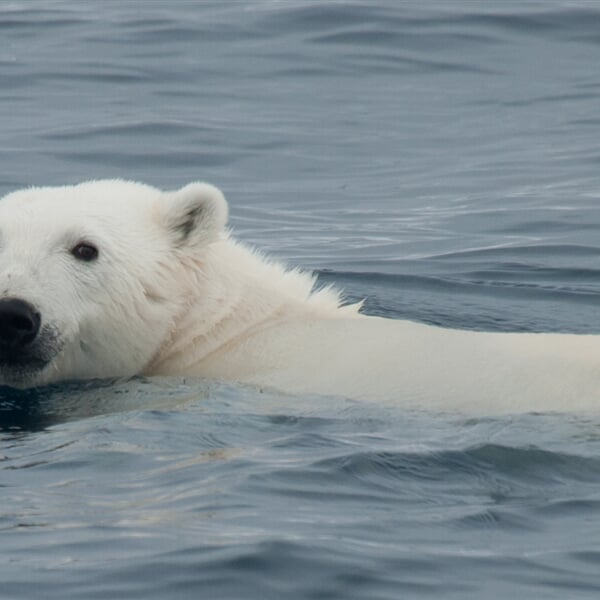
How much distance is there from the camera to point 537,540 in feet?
17.4

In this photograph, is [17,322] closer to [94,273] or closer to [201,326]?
[94,273]

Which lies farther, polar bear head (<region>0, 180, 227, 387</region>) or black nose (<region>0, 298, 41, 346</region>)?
polar bear head (<region>0, 180, 227, 387</region>)

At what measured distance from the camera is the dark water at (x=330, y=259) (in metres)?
5.20

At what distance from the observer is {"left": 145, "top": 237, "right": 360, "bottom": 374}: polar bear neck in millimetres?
7578

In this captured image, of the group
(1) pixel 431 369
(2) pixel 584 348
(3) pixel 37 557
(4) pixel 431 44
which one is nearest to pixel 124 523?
(3) pixel 37 557

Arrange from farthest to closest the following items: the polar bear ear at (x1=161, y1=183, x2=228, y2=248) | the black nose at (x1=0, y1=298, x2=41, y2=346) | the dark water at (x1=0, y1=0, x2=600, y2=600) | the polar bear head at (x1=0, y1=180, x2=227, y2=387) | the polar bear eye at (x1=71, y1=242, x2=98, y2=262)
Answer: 1. the polar bear ear at (x1=161, y1=183, x2=228, y2=248)
2. the polar bear eye at (x1=71, y1=242, x2=98, y2=262)
3. the polar bear head at (x1=0, y1=180, x2=227, y2=387)
4. the black nose at (x1=0, y1=298, x2=41, y2=346)
5. the dark water at (x1=0, y1=0, x2=600, y2=600)

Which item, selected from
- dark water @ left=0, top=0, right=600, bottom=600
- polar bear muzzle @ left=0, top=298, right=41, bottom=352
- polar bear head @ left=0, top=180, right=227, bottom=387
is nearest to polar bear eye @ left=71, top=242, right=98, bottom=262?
polar bear head @ left=0, top=180, right=227, bottom=387

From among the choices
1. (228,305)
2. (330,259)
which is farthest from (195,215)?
(330,259)

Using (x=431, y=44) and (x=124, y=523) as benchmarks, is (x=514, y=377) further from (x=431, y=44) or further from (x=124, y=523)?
(x=431, y=44)

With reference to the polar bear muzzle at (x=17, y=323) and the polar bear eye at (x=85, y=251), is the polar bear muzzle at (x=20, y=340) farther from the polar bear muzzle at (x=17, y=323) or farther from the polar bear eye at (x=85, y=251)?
the polar bear eye at (x=85, y=251)

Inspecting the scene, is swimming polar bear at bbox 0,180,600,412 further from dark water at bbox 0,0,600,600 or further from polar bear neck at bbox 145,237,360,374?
dark water at bbox 0,0,600,600

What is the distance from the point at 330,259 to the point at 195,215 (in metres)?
4.37

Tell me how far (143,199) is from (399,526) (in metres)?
2.81

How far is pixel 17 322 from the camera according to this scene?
6840 mm
